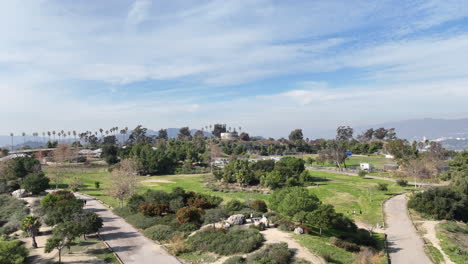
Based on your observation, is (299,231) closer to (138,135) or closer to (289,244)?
(289,244)

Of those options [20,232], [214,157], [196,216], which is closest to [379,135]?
[214,157]

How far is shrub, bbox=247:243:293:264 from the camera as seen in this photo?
1938 cm

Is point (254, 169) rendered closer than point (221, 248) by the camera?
No

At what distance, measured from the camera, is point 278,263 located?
63.4 ft

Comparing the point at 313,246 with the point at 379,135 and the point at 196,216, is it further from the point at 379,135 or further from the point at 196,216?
the point at 379,135

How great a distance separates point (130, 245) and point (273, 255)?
1273 centimetres

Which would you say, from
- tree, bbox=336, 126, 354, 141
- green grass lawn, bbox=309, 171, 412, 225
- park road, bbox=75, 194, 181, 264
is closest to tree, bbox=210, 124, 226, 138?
tree, bbox=336, 126, 354, 141

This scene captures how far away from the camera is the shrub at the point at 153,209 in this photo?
1254 inches

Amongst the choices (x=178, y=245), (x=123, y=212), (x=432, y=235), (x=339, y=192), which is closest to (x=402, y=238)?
(x=432, y=235)

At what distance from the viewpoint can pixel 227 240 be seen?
23.5 metres

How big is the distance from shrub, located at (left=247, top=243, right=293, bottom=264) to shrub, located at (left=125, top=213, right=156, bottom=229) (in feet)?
44.0

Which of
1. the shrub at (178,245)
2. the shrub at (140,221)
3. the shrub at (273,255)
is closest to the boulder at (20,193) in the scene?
the shrub at (140,221)

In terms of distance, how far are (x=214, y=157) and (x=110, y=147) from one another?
33.4m

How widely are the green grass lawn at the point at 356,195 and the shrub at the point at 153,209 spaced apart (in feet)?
75.6
